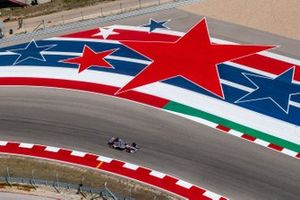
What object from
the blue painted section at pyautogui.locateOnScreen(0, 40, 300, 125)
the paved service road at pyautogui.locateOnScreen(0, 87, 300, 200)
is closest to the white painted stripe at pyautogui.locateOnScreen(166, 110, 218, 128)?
the paved service road at pyautogui.locateOnScreen(0, 87, 300, 200)

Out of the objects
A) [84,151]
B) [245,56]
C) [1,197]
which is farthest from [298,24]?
[1,197]

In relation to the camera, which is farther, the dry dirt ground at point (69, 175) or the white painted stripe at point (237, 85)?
the white painted stripe at point (237, 85)

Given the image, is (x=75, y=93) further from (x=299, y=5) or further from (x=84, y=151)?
(x=299, y=5)

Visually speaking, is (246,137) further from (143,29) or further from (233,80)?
(143,29)

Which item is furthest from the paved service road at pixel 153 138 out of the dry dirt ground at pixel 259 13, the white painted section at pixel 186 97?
the dry dirt ground at pixel 259 13

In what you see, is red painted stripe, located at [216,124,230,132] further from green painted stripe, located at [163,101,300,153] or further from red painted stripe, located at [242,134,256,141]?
red painted stripe, located at [242,134,256,141]

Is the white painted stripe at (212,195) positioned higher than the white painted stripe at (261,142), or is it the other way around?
the white painted stripe at (261,142)

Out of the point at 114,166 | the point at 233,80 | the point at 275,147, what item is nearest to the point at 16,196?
the point at 114,166

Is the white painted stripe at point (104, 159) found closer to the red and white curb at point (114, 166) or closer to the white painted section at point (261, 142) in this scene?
the red and white curb at point (114, 166)

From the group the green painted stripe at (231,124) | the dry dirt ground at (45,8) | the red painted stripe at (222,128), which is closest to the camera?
the green painted stripe at (231,124)
